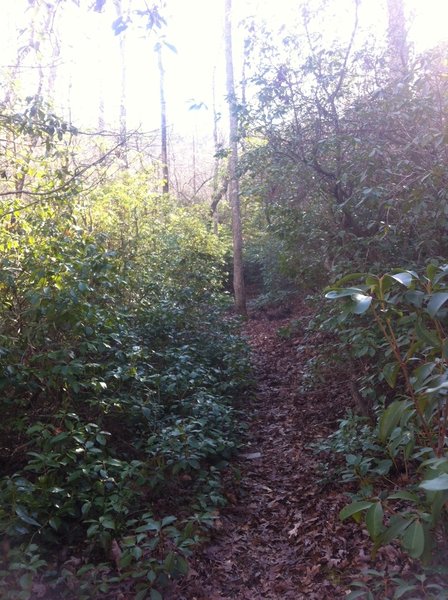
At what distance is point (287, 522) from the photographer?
462 cm

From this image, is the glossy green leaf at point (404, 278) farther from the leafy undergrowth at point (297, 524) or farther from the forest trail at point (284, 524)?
the forest trail at point (284, 524)

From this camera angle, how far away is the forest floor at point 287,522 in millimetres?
3688

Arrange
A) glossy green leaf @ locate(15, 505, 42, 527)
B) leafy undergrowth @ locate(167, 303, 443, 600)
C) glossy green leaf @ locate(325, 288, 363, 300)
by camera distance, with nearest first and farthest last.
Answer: glossy green leaf @ locate(325, 288, 363, 300), glossy green leaf @ locate(15, 505, 42, 527), leafy undergrowth @ locate(167, 303, 443, 600)

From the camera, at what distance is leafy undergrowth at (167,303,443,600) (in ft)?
11.6

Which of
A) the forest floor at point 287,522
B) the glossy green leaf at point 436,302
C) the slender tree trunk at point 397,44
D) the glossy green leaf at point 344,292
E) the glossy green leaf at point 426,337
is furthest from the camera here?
the slender tree trunk at point 397,44

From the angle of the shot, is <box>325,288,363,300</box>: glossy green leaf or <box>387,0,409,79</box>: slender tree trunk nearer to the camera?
<box>325,288,363,300</box>: glossy green leaf

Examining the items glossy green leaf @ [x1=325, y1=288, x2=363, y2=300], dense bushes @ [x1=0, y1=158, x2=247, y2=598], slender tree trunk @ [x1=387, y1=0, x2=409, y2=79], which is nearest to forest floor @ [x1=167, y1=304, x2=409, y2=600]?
dense bushes @ [x1=0, y1=158, x2=247, y2=598]

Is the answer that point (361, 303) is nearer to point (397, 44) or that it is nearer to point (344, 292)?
point (344, 292)

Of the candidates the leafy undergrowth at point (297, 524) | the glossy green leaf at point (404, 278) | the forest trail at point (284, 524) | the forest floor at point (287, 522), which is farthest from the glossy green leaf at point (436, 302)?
the forest trail at point (284, 524)

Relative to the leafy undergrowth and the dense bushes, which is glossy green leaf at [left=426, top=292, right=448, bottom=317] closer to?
the leafy undergrowth

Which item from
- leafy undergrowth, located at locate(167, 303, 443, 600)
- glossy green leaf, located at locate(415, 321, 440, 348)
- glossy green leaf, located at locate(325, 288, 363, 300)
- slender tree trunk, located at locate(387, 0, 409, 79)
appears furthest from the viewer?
slender tree trunk, located at locate(387, 0, 409, 79)

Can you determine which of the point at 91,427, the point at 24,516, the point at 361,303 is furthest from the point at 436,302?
the point at 91,427

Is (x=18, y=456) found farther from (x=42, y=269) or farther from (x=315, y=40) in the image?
(x=315, y=40)

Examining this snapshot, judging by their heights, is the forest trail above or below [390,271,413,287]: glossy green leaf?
below
